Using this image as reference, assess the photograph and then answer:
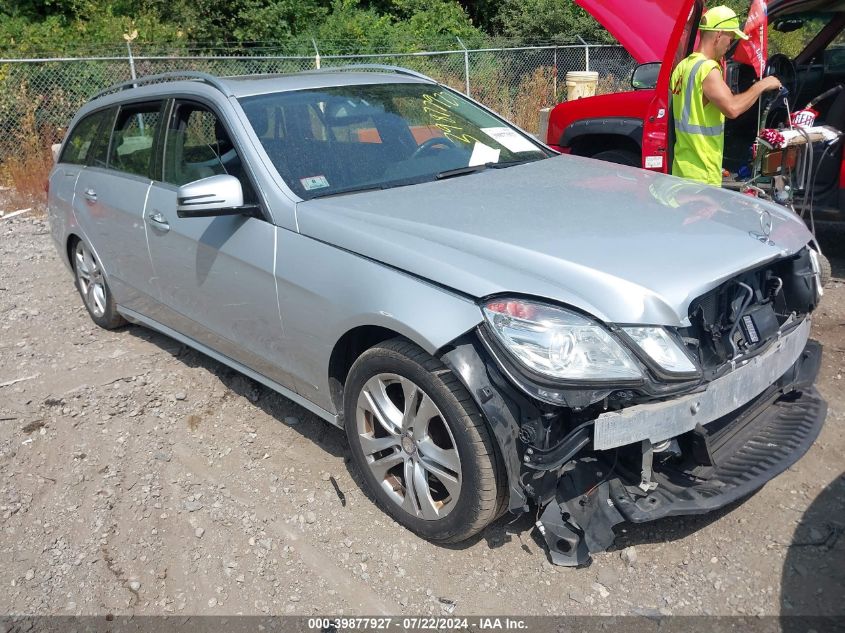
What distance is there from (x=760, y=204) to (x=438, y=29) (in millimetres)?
17443

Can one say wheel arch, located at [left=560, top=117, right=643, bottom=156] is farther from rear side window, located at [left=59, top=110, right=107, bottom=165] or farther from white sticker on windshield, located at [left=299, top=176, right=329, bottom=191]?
rear side window, located at [left=59, top=110, right=107, bottom=165]

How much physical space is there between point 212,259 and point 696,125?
305cm

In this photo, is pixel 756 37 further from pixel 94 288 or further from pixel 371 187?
pixel 94 288

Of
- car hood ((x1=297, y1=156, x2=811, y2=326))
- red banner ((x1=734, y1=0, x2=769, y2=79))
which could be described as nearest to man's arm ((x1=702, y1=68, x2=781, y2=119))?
red banner ((x1=734, y1=0, x2=769, y2=79))

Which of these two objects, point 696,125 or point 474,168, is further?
point 696,125

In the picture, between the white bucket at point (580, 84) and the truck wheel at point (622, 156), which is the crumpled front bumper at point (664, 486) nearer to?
the truck wheel at point (622, 156)

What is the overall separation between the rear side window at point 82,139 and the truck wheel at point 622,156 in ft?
12.6

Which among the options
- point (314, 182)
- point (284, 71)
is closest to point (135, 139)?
point (314, 182)

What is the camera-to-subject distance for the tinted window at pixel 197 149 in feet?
12.8

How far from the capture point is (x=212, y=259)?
3.89 meters

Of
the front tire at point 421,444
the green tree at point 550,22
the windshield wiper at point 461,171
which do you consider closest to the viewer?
the front tire at point 421,444

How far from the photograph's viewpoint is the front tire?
2.80m

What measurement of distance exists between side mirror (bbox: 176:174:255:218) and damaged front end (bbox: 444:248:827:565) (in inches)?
54.1

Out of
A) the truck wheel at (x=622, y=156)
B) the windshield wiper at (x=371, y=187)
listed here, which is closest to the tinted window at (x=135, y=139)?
the windshield wiper at (x=371, y=187)
